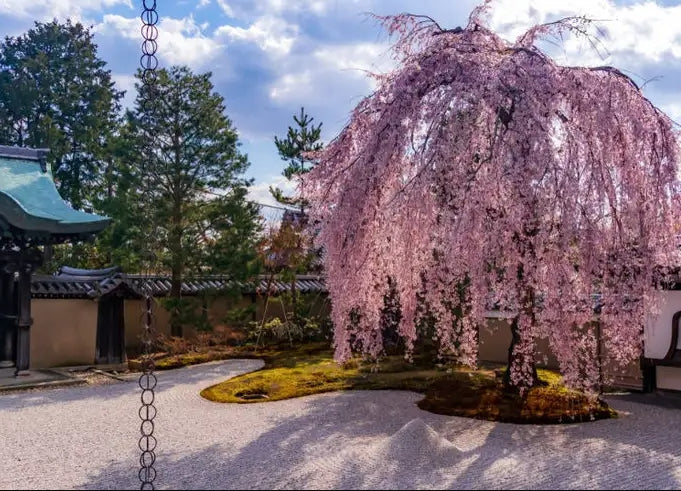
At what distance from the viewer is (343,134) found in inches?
319

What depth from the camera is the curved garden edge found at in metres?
7.98

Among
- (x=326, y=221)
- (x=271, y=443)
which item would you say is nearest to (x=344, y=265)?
(x=326, y=221)

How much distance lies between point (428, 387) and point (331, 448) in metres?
3.85

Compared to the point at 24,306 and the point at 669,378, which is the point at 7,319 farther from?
the point at 669,378

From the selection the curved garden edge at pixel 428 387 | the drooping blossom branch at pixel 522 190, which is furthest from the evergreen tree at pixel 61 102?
the drooping blossom branch at pixel 522 190

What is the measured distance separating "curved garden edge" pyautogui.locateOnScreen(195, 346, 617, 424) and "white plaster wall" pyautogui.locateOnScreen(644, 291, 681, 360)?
1.55m

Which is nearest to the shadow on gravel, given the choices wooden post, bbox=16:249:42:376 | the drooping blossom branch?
the drooping blossom branch

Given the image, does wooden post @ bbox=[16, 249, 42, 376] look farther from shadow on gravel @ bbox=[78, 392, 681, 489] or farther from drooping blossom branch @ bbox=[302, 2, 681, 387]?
drooping blossom branch @ bbox=[302, 2, 681, 387]

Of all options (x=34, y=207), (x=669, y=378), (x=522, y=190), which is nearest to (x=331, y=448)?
(x=522, y=190)

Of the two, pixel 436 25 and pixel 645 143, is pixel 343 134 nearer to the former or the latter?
pixel 436 25

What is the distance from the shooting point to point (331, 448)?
259 inches

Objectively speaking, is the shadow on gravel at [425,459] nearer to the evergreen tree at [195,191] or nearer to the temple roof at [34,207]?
the temple roof at [34,207]

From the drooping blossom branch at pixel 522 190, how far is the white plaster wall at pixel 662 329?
7.80 feet

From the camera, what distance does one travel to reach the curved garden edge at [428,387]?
798cm
